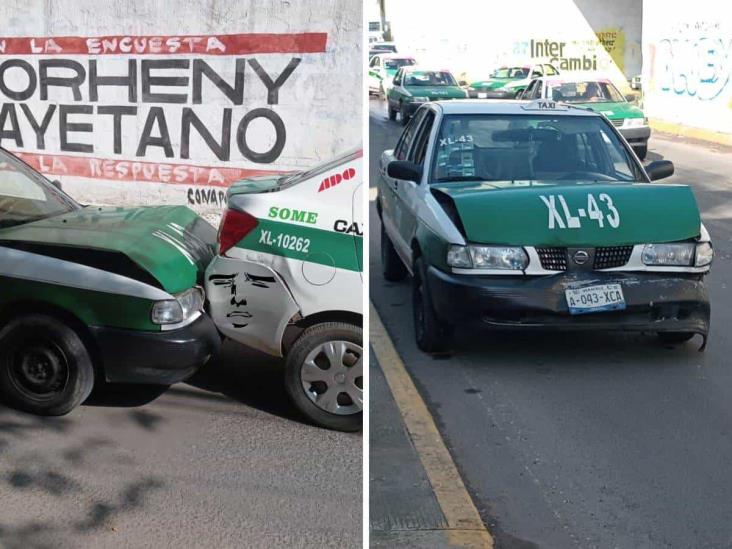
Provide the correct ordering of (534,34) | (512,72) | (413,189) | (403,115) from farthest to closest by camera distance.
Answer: (534,34), (512,72), (403,115), (413,189)

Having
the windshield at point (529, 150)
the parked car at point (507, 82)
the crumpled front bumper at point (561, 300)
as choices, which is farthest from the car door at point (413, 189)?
the parked car at point (507, 82)

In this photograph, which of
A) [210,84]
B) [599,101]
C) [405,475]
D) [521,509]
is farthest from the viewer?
[599,101]

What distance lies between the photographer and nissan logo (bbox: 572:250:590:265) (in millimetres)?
6387

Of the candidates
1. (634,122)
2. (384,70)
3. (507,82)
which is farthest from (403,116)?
(634,122)

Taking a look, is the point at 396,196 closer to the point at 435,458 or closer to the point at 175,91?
the point at 435,458

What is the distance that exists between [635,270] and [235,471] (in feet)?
11.4

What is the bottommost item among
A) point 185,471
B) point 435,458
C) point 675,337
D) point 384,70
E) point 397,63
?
point 435,458

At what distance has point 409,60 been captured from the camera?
36.2 metres

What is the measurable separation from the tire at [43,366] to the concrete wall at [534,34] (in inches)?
1375

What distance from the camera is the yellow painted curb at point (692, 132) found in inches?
864

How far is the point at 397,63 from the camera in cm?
3584

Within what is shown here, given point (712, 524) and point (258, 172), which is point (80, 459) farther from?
point (712, 524)

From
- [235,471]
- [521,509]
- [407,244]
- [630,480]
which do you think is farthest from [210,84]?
[407,244]

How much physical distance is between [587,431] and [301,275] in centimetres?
263
